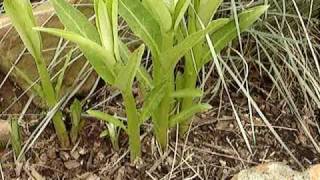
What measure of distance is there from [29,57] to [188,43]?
46 cm

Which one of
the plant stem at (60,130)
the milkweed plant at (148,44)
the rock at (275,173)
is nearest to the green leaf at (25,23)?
the milkweed plant at (148,44)

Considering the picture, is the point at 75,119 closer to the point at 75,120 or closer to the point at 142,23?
the point at 75,120

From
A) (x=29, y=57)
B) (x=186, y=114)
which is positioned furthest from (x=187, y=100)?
(x=29, y=57)

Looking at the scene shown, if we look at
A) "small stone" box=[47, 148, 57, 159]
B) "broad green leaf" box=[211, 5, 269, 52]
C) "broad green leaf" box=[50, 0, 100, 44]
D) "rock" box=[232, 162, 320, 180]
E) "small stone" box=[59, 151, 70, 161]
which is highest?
"broad green leaf" box=[50, 0, 100, 44]

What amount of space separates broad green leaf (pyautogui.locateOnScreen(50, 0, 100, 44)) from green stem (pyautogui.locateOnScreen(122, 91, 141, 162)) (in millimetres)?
108

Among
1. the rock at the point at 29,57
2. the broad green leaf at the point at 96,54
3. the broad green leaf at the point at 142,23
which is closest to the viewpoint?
the broad green leaf at the point at 96,54

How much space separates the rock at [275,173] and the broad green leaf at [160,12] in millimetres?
295

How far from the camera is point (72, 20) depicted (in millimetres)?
1089

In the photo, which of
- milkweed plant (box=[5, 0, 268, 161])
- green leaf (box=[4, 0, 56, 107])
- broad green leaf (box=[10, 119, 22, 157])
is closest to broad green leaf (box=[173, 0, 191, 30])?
milkweed plant (box=[5, 0, 268, 161])

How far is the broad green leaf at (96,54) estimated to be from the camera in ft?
3.26

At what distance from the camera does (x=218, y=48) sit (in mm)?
1175

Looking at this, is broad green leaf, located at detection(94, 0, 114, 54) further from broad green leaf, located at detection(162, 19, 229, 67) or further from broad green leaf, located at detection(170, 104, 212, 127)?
broad green leaf, located at detection(170, 104, 212, 127)

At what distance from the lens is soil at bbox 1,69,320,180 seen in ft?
4.16

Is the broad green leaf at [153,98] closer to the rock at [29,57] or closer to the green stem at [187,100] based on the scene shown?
the green stem at [187,100]
